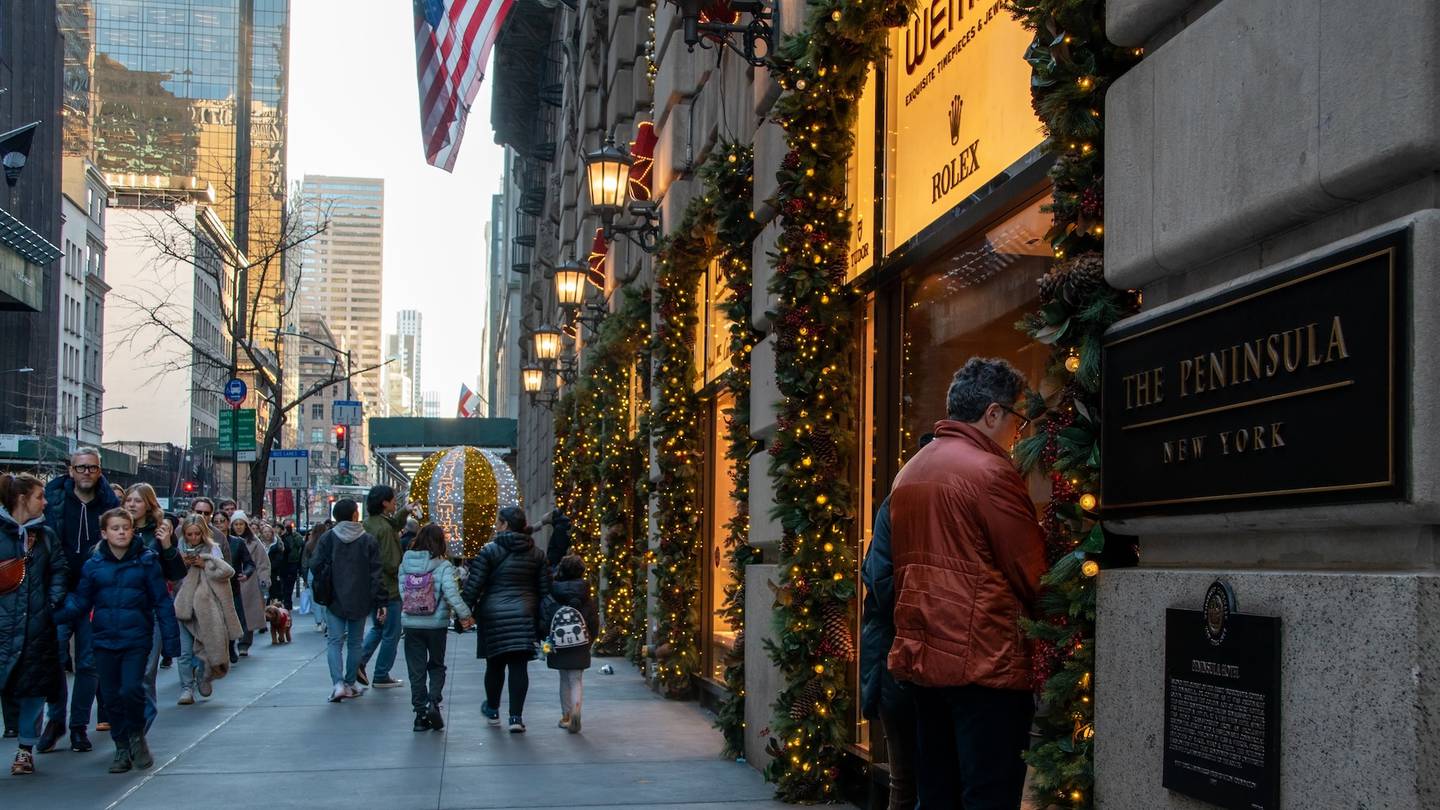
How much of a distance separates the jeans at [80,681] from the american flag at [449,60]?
1101 cm

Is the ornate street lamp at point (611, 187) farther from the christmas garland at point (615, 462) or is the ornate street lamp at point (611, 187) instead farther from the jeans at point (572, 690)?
the jeans at point (572, 690)

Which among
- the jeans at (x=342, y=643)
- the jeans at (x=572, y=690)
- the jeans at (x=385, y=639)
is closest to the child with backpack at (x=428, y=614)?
the jeans at (x=572, y=690)

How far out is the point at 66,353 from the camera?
92.3 m

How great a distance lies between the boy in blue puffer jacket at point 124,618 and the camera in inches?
420

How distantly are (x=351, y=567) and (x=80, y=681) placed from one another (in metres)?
4.55

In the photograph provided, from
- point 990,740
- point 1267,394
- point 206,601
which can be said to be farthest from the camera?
point 206,601

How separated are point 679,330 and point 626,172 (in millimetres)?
2489

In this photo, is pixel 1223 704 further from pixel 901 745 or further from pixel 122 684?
pixel 122 684

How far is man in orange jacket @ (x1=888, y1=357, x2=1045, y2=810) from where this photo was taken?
5188 mm

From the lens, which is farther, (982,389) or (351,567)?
(351,567)

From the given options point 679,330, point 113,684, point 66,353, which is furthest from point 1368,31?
point 66,353

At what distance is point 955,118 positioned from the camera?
7656mm

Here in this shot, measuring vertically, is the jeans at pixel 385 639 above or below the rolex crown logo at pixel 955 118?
below

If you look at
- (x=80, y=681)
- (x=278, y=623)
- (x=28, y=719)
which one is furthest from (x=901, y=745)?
(x=278, y=623)
